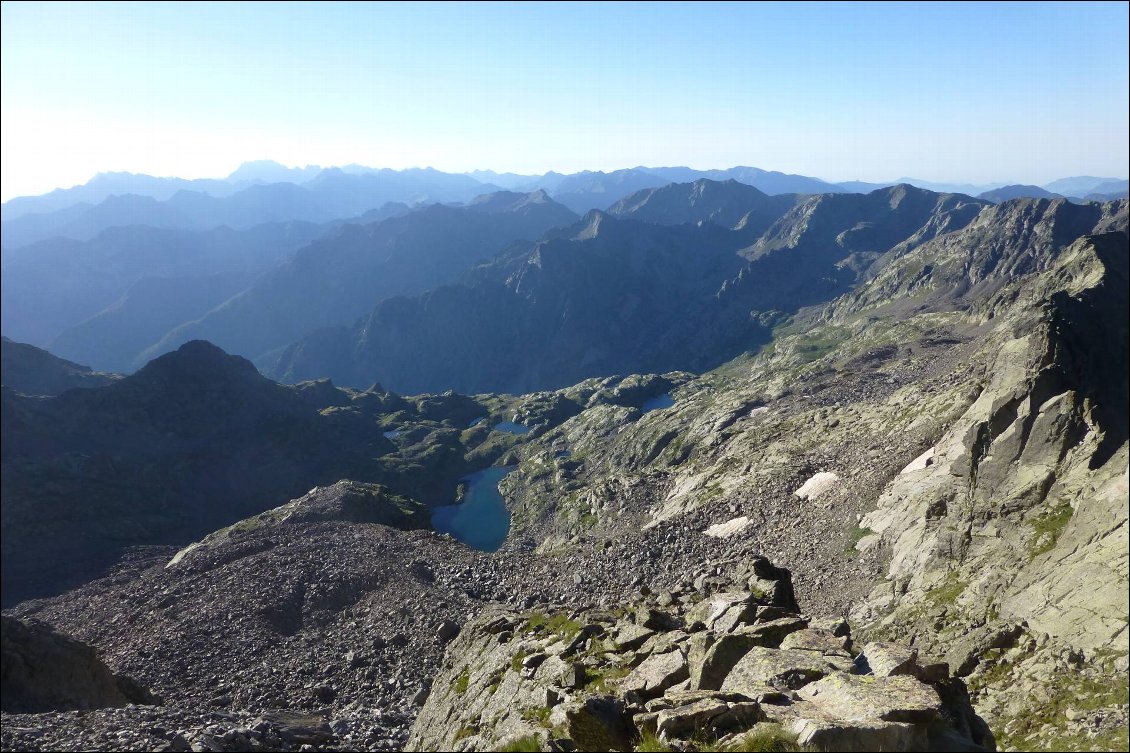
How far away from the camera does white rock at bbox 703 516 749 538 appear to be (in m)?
68.5

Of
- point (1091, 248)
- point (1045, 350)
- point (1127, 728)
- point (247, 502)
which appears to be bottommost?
point (247, 502)

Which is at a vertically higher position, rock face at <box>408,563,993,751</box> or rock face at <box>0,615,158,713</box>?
rock face at <box>408,563,993,751</box>

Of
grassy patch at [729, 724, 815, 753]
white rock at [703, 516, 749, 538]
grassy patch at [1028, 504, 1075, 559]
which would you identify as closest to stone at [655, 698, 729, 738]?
grassy patch at [729, 724, 815, 753]

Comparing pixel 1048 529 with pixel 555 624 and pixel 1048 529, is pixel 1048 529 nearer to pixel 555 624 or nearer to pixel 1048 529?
pixel 1048 529

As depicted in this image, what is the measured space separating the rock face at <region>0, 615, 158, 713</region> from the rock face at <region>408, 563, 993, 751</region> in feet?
80.1

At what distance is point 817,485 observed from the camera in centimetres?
6975

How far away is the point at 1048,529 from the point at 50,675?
208 feet

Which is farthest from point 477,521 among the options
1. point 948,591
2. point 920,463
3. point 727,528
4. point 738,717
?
point 738,717

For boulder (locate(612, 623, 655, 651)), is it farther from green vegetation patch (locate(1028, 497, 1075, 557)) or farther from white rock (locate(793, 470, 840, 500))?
white rock (locate(793, 470, 840, 500))

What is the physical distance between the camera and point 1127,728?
65.3 ft

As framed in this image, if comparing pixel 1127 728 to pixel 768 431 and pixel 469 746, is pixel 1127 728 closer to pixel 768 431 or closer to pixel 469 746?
pixel 469 746

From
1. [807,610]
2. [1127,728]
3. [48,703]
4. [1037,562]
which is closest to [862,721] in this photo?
[1127,728]

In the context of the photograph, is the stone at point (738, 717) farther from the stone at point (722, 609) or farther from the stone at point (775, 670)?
the stone at point (722, 609)

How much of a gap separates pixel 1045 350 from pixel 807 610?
25276mm
